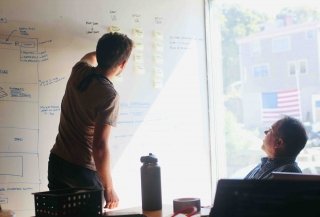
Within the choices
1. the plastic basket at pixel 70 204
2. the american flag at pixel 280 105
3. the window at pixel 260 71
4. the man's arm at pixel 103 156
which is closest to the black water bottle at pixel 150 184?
the plastic basket at pixel 70 204

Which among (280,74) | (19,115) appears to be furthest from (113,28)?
(280,74)

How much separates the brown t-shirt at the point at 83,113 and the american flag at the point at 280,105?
1537 millimetres

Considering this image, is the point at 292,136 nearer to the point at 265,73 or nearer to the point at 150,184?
the point at 150,184

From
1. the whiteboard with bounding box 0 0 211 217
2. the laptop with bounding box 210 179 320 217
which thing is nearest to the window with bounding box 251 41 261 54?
the whiteboard with bounding box 0 0 211 217

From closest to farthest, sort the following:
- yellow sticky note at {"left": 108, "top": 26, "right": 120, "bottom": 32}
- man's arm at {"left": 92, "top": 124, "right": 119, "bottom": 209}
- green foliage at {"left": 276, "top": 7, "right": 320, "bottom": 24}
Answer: man's arm at {"left": 92, "top": 124, "right": 119, "bottom": 209} < yellow sticky note at {"left": 108, "top": 26, "right": 120, "bottom": 32} < green foliage at {"left": 276, "top": 7, "right": 320, "bottom": 24}

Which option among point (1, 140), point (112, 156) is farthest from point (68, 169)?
point (112, 156)

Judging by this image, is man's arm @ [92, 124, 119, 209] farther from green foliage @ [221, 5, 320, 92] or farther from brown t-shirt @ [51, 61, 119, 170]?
green foliage @ [221, 5, 320, 92]

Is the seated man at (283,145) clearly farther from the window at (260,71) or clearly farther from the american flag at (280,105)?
the window at (260,71)

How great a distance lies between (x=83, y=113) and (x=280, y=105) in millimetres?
1684

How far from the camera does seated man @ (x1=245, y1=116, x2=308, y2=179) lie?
7.04 ft

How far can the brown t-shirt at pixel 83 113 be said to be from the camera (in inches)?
85.3

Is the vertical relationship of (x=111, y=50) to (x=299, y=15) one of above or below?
below

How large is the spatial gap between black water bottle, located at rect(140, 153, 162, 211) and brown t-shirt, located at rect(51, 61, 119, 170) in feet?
1.54

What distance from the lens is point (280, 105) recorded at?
329cm
